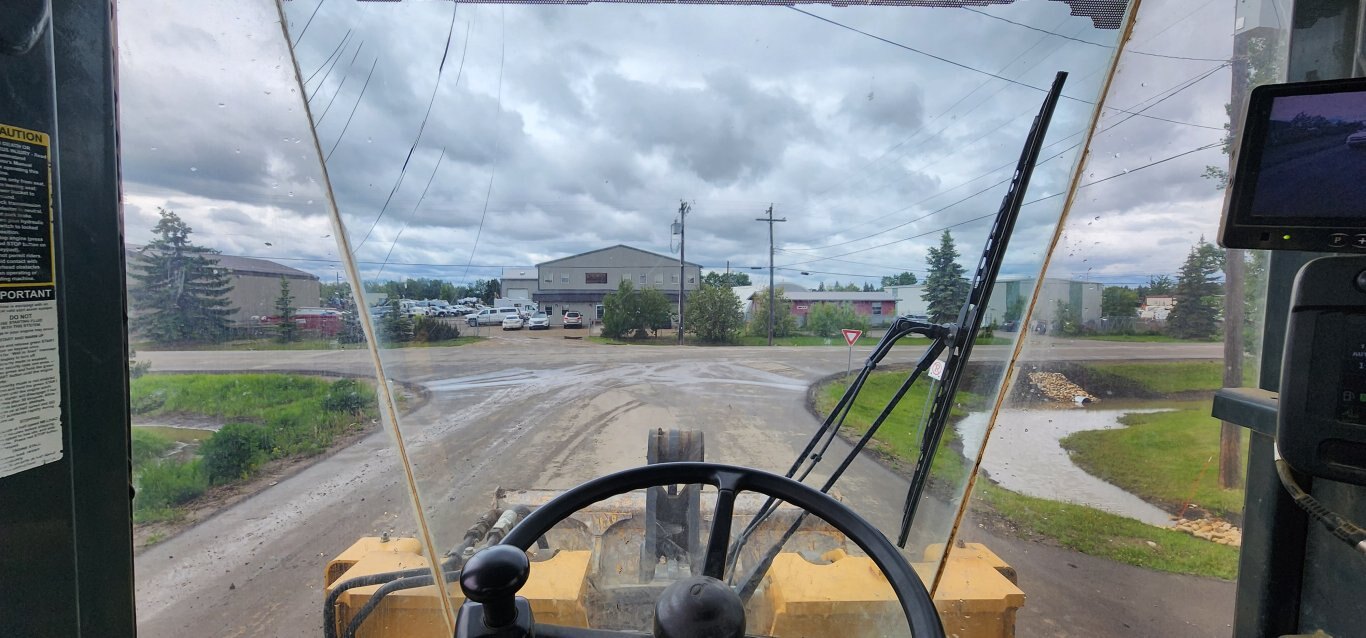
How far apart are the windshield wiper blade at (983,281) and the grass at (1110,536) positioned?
0.25m

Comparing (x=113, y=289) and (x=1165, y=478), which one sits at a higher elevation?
(x=113, y=289)

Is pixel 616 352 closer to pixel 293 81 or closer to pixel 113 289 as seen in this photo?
pixel 293 81

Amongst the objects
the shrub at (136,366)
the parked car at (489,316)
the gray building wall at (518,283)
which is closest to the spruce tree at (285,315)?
the shrub at (136,366)

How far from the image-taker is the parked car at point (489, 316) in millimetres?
1617

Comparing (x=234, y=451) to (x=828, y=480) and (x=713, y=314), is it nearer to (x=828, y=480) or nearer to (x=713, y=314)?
(x=713, y=314)

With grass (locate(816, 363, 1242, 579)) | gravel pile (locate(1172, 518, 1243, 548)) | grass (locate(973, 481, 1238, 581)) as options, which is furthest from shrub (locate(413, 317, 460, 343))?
gravel pile (locate(1172, 518, 1243, 548))

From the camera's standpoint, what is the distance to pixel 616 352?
1885mm

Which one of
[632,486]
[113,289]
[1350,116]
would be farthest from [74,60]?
[1350,116]

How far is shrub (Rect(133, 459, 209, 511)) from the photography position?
4.42 feet

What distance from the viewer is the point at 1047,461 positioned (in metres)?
1.64

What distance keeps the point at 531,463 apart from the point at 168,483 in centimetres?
86

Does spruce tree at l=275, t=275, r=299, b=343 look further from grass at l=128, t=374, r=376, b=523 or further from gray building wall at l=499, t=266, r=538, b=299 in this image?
gray building wall at l=499, t=266, r=538, b=299

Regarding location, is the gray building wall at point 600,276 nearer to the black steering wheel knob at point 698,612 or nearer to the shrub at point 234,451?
the shrub at point 234,451

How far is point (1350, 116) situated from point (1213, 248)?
51 centimetres
